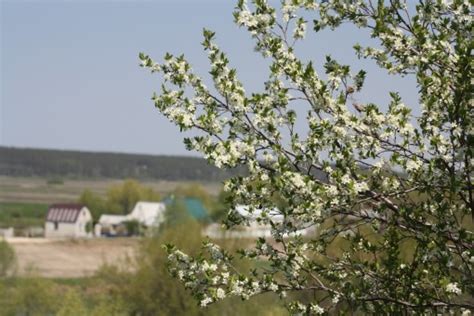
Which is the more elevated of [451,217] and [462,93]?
[462,93]

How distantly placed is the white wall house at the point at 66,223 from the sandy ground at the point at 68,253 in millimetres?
13890

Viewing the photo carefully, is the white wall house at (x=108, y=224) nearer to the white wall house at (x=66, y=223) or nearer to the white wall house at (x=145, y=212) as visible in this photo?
the white wall house at (x=66, y=223)

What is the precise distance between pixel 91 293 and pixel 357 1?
5551 centimetres

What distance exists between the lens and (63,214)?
128m

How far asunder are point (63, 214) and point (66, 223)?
4.23 feet

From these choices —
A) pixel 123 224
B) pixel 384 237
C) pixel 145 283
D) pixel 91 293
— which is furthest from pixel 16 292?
pixel 123 224

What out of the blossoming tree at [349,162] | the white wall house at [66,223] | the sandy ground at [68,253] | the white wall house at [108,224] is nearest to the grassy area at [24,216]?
the white wall house at [66,223]

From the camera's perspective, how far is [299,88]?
802cm

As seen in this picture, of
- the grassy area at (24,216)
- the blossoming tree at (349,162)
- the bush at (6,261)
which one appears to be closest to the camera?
the blossoming tree at (349,162)

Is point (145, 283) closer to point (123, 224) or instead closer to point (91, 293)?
point (91, 293)

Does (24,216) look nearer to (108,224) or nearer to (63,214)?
(108,224)

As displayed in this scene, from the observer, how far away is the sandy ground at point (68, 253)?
275 feet

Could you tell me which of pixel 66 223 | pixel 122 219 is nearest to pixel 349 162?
pixel 66 223

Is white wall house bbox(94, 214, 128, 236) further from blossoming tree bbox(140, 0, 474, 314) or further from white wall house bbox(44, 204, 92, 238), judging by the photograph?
blossoming tree bbox(140, 0, 474, 314)
